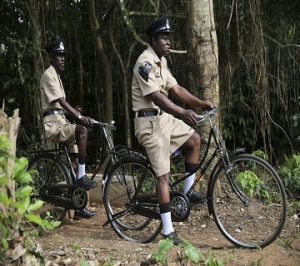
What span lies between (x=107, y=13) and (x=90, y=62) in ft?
6.46

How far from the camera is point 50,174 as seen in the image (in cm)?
679

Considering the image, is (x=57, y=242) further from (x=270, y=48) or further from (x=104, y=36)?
(x=270, y=48)

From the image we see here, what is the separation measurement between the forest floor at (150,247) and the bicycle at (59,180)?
287 mm

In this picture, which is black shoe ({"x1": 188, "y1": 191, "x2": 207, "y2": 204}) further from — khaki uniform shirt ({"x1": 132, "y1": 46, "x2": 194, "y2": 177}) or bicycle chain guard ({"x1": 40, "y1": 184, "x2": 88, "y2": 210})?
bicycle chain guard ({"x1": 40, "y1": 184, "x2": 88, "y2": 210})

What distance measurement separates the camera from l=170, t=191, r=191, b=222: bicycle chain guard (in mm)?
5555

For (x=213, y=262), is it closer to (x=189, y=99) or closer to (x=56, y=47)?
(x=189, y=99)

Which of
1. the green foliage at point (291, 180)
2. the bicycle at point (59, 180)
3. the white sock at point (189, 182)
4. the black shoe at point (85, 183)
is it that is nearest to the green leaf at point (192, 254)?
the white sock at point (189, 182)

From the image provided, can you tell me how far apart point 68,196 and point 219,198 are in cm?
163

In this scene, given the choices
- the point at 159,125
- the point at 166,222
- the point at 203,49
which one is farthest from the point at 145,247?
the point at 203,49

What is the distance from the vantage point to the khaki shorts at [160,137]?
548 centimetres

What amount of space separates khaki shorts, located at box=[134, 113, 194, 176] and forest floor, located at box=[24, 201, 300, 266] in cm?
75

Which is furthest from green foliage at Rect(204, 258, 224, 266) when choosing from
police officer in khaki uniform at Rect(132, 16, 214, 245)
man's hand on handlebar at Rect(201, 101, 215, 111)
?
man's hand on handlebar at Rect(201, 101, 215, 111)

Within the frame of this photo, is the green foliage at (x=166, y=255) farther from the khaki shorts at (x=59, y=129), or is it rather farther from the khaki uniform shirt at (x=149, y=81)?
the khaki shorts at (x=59, y=129)

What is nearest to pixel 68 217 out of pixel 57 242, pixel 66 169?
pixel 66 169
